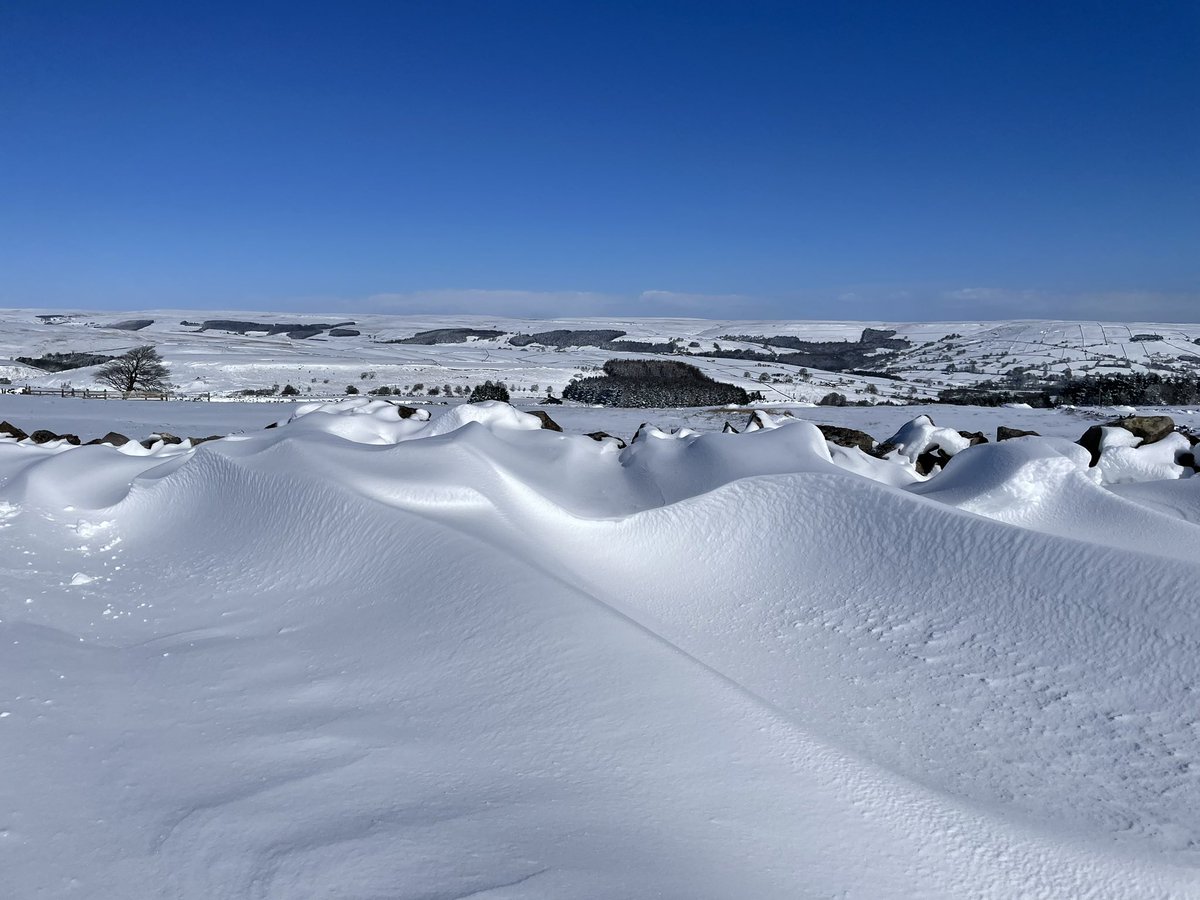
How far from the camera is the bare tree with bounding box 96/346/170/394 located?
31386mm

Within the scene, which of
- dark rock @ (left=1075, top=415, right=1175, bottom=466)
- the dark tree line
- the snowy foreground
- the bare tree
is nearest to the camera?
the snowy foreground

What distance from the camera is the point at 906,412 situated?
15820 mm

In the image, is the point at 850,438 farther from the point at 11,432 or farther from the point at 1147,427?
the point at 11,432

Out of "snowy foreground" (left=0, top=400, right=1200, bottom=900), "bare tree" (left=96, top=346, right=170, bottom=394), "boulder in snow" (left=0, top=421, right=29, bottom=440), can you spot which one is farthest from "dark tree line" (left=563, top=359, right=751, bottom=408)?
"bare tree" (left=96, top=346, right=170, bottom=394)

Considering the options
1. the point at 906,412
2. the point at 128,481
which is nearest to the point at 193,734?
the point at 128,481

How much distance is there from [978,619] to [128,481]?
627 cm

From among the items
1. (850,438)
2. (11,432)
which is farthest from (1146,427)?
(11,432)

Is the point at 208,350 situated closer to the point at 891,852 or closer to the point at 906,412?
the point at 906,412

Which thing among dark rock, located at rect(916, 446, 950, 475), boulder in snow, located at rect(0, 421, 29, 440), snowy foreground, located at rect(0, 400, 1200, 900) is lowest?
snowy foreground, located at rect(0, 400, 1200, 900)

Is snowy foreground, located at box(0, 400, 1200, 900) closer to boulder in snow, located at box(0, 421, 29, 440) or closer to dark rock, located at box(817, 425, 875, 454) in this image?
dark rock, located at box(817, 425, 875, 454)

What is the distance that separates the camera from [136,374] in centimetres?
3225

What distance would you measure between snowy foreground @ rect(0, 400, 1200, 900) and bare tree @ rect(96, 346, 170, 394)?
96.1 feet

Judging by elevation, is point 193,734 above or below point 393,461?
below

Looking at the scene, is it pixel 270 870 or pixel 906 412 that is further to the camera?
pixel 906 412
